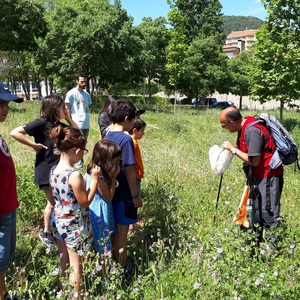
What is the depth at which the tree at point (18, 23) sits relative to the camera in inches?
706

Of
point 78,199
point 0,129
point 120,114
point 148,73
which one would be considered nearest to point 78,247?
point 78,199

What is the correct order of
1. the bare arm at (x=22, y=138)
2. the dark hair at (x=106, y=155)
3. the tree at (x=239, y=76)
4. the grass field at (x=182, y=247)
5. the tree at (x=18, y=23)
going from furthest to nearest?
the tree at (x=239, y=76)
the tree at (x=18, y=23)
the bare arm at (x=22, y=138)
the dark hair at (x=106, y=155)
the grass field at (x=182, y=247)

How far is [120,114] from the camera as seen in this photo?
10.5 ft

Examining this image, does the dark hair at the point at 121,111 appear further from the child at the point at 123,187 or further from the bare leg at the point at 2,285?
the bare leg at the point at 2,285

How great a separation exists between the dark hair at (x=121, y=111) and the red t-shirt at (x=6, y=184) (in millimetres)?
1028

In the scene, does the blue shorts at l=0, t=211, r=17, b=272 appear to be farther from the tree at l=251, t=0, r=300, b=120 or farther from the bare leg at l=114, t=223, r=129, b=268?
the tree at l=251, t=0, r=300, b=120

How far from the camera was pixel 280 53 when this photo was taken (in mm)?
15578

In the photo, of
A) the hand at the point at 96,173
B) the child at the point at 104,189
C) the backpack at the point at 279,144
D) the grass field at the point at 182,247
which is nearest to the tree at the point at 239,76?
Result: the grass field at the point at 182,247

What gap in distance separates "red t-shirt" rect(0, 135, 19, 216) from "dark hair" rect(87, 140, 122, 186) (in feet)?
2.19

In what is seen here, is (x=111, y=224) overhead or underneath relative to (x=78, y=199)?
underneath

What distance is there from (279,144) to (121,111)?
1.62 meters

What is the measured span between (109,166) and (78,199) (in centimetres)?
43

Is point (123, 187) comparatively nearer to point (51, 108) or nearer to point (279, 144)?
point (51, 108)

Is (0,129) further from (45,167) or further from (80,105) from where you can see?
(45,167)
